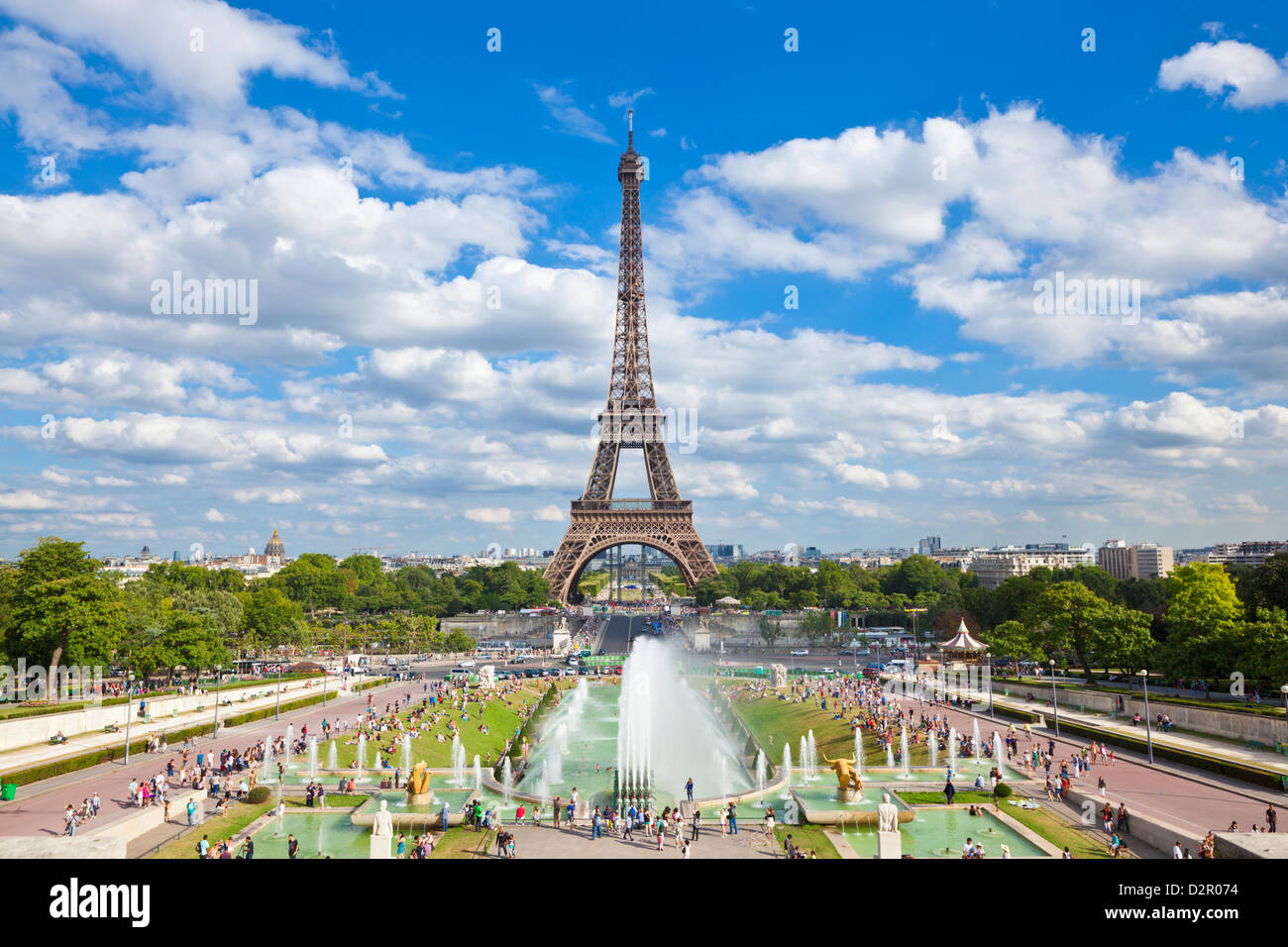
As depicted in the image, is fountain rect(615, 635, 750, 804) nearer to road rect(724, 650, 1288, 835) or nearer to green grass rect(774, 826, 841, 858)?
green grass rect(774, 826, 841, 858)

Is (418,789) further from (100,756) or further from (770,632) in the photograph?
(770,632)

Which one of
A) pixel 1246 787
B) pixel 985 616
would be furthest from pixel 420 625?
pixel 1246 787

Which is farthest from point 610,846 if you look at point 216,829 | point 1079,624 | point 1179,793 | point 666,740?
point 1079,624

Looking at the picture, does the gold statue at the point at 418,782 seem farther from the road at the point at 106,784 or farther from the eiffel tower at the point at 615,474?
the eiffel tower at the point at 615,474

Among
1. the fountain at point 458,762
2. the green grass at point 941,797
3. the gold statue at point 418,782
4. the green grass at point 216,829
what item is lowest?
the fountain at point 458,762

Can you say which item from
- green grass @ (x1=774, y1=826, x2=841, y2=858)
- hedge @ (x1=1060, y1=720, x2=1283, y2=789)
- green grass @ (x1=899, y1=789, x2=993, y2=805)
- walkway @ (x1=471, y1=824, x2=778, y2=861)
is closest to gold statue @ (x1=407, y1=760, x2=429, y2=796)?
walkway @ (x1=471, y1=824, x2=778, y2=861)

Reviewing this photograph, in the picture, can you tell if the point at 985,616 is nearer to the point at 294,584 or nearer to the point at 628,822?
the point at 628,822

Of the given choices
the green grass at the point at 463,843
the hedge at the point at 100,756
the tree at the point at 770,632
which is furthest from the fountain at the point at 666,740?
the tree at the point at 770,632
